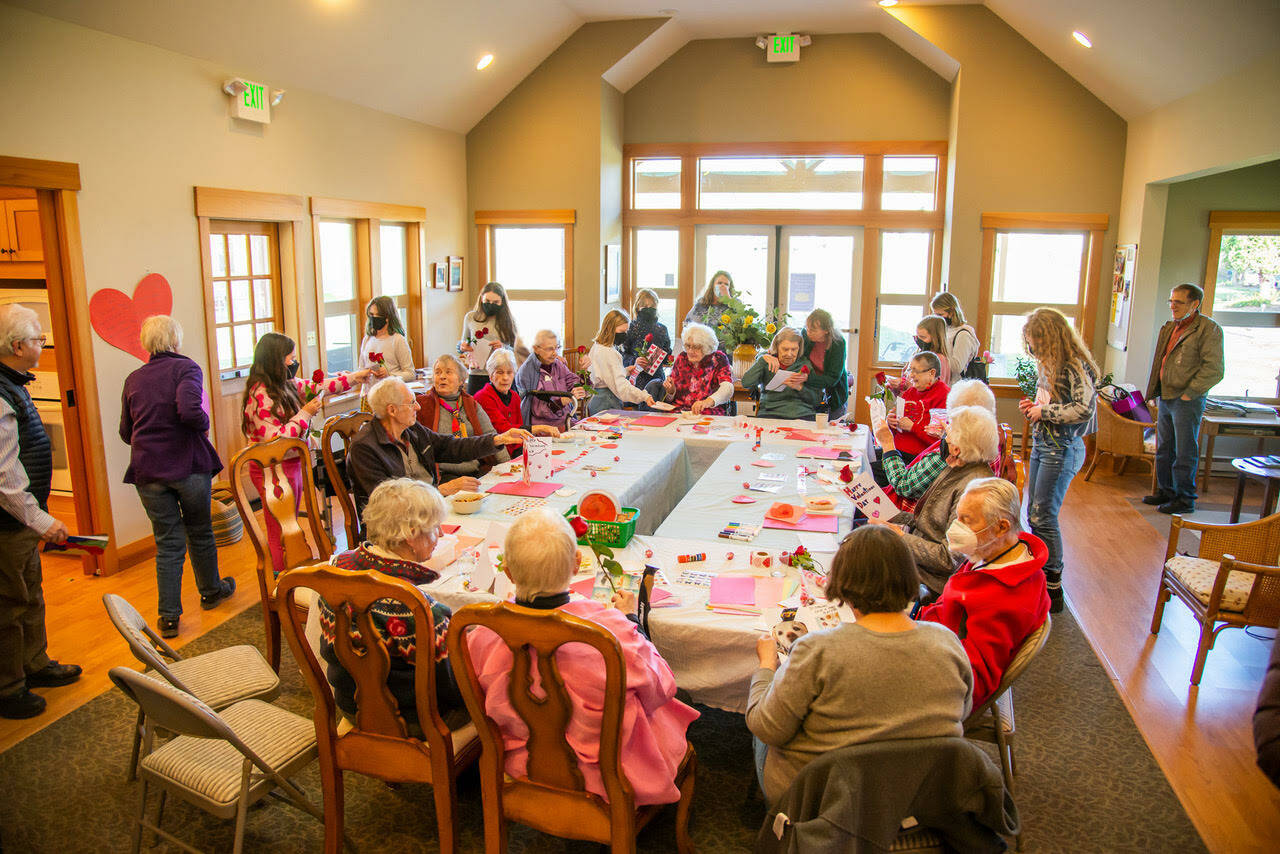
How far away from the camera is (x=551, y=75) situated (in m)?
8.31

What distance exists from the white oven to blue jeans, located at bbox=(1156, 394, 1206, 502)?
7.49 m

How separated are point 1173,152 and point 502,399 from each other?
5381 mm

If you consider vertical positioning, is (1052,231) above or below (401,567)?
above

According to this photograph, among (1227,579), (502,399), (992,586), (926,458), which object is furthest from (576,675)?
(502,399)

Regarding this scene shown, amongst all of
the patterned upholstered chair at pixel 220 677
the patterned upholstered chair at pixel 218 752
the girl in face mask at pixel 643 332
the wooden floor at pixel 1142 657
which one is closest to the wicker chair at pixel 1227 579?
the wooden floor at pixel 1142 657

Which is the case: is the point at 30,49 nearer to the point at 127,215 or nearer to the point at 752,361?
the point at 127,215

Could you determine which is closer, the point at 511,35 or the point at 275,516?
the point at 275,516

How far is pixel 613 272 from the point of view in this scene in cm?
898

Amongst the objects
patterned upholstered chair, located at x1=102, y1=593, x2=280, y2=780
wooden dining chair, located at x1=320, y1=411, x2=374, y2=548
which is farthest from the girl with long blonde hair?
patterned upholstered chair, located at x1=102, y1=593, x2=280, y2=780

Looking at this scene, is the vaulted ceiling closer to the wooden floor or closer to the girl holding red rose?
the girl holding red rose

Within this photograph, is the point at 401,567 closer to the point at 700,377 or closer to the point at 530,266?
the point at 700,377

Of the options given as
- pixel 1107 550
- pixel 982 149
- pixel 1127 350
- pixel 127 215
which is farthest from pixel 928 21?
pixel 127 215

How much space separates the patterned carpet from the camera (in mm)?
2795

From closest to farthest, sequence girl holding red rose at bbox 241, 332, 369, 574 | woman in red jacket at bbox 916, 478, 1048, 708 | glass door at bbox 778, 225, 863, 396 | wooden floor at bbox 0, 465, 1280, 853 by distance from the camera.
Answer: woman in red jacket at bbox 916, 478, 1048, 708 → wooden floor at bbox 0, 465, 1280, 853 → girl holding red rose at bbox 241, 332, 369, 574 → glass door at bbox 778, 225, 863, 396
